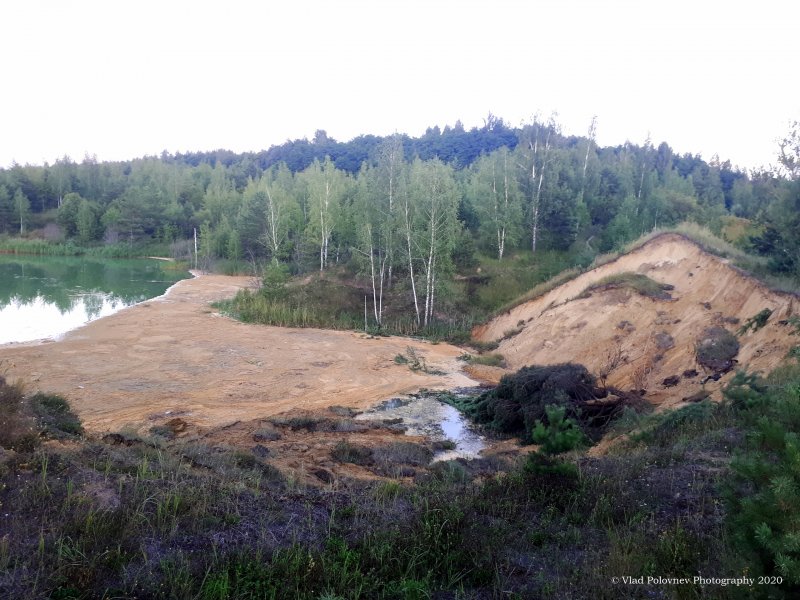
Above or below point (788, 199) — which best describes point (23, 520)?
below

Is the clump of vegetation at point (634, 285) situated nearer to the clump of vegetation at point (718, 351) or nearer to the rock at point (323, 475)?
the clump of vegetation at point (718, 351)

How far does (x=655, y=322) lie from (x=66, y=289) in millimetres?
39119

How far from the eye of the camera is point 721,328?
52.4 ft

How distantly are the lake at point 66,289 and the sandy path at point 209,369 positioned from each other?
254 centimetres

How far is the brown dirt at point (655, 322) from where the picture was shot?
1398cm

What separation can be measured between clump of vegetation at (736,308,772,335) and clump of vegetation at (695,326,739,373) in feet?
1.07

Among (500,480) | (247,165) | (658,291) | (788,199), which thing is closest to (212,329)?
(658,291)

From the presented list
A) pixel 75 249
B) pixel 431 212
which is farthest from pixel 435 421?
pixel 75 249

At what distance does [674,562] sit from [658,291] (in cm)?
1760

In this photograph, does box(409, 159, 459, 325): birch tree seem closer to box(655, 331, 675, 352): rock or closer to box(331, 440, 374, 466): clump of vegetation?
box(655, 331, 675, 352): rock

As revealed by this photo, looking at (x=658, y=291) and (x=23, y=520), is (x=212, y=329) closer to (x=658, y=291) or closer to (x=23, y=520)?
(x=658, y=291)

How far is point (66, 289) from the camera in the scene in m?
39.7

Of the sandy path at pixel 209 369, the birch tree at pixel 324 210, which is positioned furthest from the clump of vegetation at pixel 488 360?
the birch tree at pixel 324 210

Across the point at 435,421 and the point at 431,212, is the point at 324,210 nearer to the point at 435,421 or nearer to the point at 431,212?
the point at 431,212
